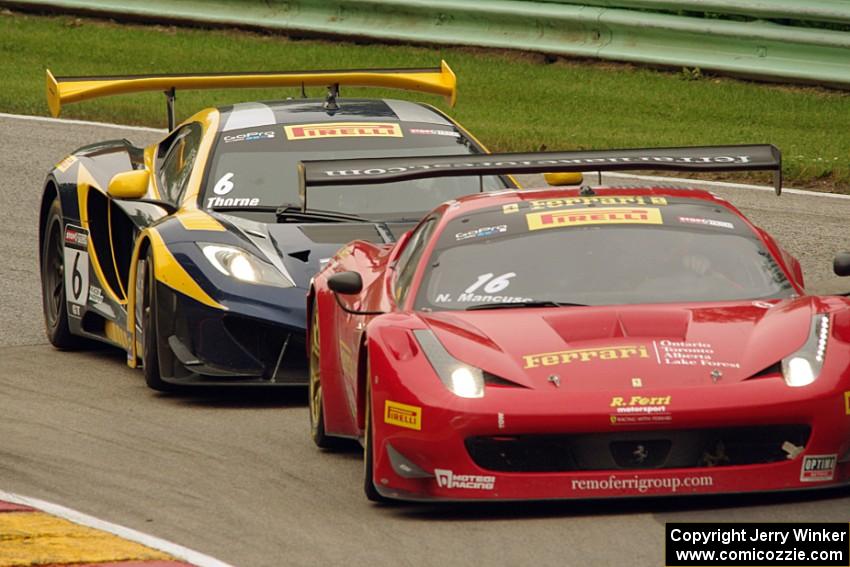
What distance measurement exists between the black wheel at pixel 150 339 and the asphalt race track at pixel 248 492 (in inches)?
3.3

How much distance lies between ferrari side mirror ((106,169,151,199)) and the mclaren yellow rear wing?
0.95m

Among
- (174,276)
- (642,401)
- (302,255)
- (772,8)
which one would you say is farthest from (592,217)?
(772,8)

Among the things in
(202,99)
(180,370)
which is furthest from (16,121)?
(180,370)

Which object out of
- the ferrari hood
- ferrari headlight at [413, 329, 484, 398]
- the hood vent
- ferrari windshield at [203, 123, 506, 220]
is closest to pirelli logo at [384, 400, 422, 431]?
ferrari headlight at [413, 329, 484, 398]

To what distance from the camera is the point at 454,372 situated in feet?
22.0

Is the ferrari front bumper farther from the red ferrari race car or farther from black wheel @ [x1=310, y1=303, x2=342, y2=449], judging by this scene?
black wheel @ [x1=310, y1=303, x2=342, y2=449]

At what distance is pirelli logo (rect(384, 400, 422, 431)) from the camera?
21.8 feet

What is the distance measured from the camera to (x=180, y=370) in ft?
30.8

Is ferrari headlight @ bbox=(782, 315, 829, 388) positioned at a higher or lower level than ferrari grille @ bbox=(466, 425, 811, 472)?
higher

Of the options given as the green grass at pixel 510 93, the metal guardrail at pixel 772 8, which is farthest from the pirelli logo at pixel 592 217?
the metal guardrail at pixel 772 8

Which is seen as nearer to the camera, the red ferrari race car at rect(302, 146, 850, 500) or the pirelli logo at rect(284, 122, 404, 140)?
the red ferrari race car at rect(302, 146, 850, 500)

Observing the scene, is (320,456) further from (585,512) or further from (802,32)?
(802,32)

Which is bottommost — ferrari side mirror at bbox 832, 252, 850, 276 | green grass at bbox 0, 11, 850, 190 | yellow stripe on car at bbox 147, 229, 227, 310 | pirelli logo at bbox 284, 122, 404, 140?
green grass at bbox 0, 11, 850, 190

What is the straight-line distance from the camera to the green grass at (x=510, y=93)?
1591cm
